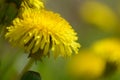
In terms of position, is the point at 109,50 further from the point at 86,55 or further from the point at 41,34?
the point at 41,34

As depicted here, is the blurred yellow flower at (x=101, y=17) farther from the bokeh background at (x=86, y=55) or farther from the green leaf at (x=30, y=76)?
the green leaf at (x=30, y=76)

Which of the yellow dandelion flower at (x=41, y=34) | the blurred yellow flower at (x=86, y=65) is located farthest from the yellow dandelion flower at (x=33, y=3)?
the blurred yellow flower at (x=86, y=65)

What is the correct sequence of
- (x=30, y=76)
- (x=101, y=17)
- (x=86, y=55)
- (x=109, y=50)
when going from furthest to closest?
(x=101, y=17) → (x=86, y=55) → (x=109, y=50) → (x=30, y=76)

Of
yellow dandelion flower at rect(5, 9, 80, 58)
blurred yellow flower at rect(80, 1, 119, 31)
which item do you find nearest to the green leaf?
yellow dandelion flower at rect(5, 9, 80, 58)

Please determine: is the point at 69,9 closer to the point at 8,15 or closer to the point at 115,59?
the point at 115,59

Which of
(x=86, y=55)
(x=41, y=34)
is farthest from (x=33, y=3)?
(x=86, y=55)

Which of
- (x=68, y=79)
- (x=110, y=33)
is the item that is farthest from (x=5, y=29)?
(x=110, y=33)
